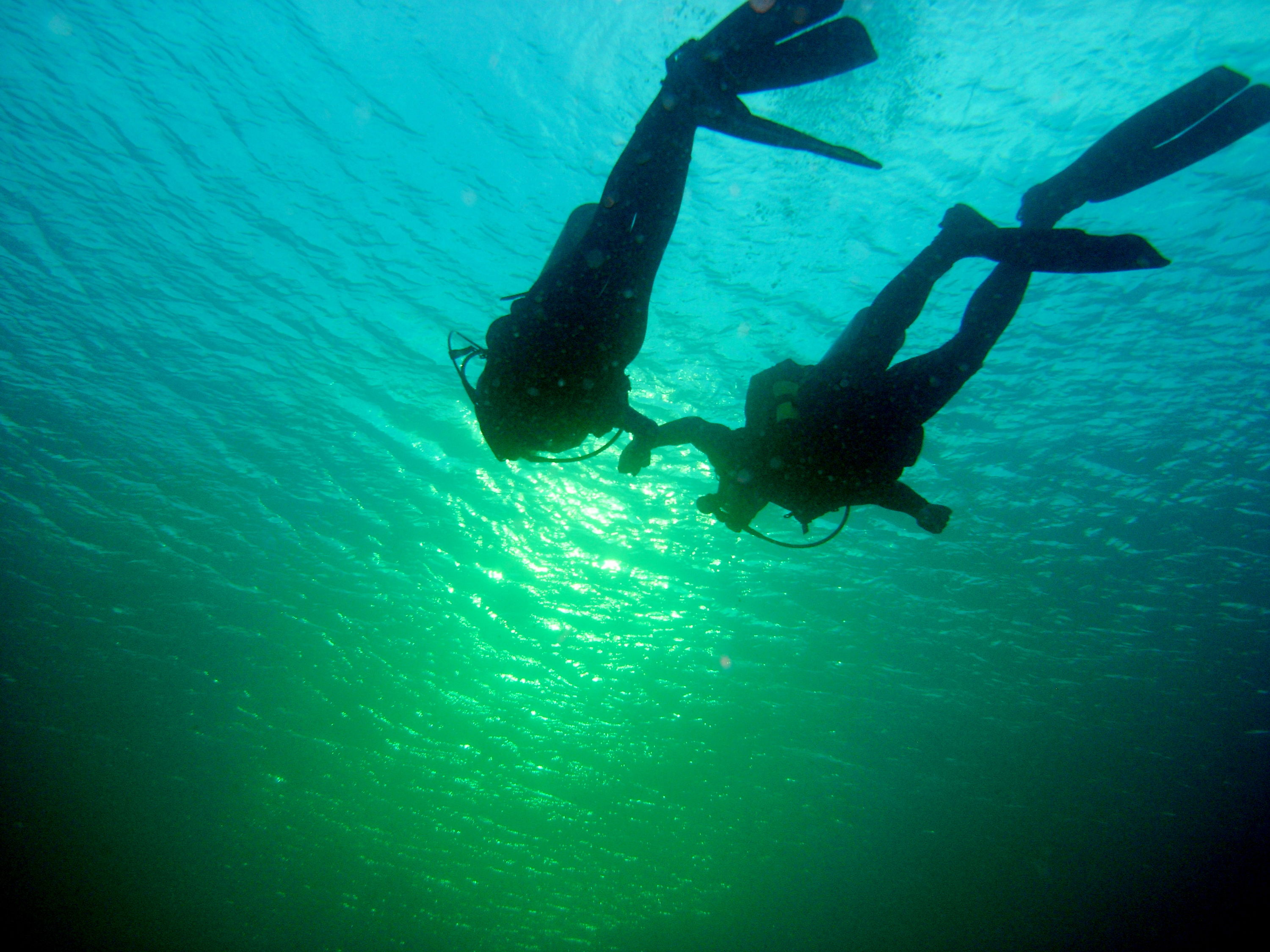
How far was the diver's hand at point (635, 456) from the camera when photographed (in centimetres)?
400

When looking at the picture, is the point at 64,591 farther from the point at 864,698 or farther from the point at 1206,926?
the point at 1206,926

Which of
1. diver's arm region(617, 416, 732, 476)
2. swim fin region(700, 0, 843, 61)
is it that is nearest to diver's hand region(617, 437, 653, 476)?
diver's arm region(617, 416, 732, 476)

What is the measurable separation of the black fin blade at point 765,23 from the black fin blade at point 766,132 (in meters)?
0.30

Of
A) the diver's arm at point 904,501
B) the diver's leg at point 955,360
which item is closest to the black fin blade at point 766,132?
the diver's leg at point 955,360

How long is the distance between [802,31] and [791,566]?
1114cm

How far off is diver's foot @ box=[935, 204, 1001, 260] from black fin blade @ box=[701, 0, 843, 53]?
162cm

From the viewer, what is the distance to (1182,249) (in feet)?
22.3

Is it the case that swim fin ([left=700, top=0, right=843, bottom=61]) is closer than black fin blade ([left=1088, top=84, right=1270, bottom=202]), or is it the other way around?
swim fin ([left=700, top=0, right=843, bottom=61])

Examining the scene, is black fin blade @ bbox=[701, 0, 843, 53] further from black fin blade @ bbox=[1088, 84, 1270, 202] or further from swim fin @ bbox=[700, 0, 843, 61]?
black fin blade @ bbox=[1088, 84, 1270, 202]

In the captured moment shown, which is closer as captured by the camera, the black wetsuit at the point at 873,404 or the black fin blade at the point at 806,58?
the black fin blade at the point at 806,58

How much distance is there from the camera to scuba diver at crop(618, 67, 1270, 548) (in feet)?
11.3

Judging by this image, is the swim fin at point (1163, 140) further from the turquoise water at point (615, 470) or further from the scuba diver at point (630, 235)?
the turquoise water at point (615, 470)

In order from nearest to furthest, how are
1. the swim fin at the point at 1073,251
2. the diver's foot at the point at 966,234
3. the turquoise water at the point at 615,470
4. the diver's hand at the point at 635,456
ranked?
1. the swim fin at the point at 1073,251
2. the diver's foot at the point at 966,234
3. the diver's hand at the point at 635,456
4. the turquoise water at the point at 615,470

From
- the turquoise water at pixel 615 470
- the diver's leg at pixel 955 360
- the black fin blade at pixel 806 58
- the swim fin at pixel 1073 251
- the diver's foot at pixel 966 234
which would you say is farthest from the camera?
the turquoise water at pixel 615 470
